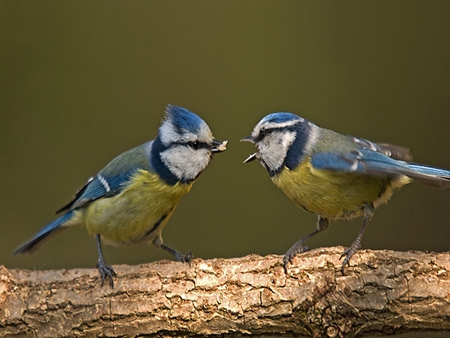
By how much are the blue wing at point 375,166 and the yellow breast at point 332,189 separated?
0.15 ft

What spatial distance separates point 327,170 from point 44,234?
138cm

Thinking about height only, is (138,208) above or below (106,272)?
above

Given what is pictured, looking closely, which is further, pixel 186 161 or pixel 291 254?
pixel 186 161

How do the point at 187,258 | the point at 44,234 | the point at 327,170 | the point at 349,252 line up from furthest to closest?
the point at 44,234 → the point at 187,258 → the point at 327,170 → the point at 349,252

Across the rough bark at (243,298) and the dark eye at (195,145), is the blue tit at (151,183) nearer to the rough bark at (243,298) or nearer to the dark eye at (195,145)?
the dark eye at (195,145)

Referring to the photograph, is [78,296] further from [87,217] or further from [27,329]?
[87,217]

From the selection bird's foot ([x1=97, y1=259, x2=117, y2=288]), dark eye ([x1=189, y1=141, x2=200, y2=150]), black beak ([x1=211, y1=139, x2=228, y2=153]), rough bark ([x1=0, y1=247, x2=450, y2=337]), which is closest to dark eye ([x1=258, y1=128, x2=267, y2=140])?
black beak ([x1=211, y1=139, x2=228, y2=153])

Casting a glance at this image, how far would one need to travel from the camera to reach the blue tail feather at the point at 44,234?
8.86 ft

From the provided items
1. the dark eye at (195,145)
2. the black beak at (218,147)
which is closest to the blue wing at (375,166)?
the black beak at (218,147)

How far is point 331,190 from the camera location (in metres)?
2.23

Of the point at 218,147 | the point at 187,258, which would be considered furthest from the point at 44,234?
the point at 218,147

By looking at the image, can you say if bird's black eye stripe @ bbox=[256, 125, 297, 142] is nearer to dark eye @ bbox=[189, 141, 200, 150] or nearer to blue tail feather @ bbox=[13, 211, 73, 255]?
dark eye @ bbox=[189, 141, 200, 150]

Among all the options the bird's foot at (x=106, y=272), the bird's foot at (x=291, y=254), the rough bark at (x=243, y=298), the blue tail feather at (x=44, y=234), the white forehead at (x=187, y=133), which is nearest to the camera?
the rough bark at (x=243, y=298)

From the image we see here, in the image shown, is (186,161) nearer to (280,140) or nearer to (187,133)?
(187,133)
